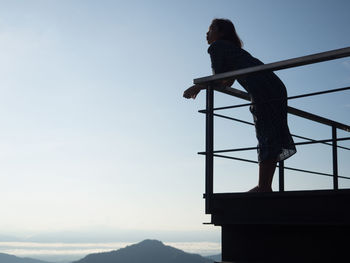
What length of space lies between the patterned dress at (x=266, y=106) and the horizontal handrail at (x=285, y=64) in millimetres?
182

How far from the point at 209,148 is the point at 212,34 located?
114 centimetres

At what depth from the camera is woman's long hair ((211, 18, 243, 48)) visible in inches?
178

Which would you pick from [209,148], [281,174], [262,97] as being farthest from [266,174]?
[262,97]

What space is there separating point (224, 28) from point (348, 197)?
6.45ft

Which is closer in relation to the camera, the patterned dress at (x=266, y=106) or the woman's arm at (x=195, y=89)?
the patterned dress at (x=266, y=106)

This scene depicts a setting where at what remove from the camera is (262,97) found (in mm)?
4258

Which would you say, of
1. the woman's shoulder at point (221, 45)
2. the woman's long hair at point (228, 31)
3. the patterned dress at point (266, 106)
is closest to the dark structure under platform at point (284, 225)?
the patterned dress at point (266, 106)

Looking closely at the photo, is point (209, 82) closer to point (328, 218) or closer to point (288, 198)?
point (288, 198)

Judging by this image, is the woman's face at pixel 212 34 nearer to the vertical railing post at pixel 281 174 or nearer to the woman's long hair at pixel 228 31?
the woman's long hair at pixel 228 31

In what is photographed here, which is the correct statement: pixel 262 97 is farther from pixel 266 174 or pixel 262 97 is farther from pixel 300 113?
pixel 300 113

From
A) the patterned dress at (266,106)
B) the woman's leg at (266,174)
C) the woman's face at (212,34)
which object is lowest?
the woman's leg at (266,174)

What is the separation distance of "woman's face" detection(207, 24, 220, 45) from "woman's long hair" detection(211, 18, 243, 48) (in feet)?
0.09

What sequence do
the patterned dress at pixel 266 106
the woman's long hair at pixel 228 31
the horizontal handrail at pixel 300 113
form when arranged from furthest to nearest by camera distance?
the horizontal handrail at pixel 300 113 < the woman's long hair at pixel 228 31 < the patterned dress at pixel 266 106

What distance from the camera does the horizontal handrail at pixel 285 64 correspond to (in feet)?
11.6
